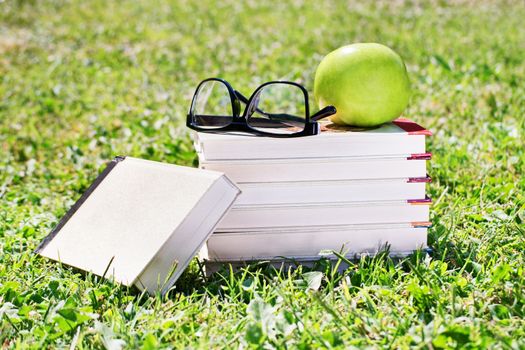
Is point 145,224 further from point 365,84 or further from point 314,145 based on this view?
point 365,84

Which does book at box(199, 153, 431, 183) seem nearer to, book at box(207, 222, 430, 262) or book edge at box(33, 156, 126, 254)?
book at box(207, 222, 430, 262)

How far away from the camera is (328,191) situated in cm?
253

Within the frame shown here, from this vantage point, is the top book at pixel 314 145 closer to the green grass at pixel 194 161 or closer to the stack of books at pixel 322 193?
the stack of books at pixel 322 193

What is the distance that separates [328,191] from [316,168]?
0.10 m

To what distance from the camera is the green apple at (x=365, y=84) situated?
2572 millimetres

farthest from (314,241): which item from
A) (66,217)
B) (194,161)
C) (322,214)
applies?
(194,161)

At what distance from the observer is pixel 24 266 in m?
2.64

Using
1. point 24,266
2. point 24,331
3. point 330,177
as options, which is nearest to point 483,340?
point 330,177

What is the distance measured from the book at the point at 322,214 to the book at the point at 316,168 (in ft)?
0.34

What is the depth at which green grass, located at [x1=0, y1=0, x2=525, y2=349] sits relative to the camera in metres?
2.06

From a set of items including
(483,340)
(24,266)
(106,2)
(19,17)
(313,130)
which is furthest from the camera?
(106,2)

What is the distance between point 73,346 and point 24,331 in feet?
0.70

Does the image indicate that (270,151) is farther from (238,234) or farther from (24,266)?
(24,266)

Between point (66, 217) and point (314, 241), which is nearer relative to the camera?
point (314, 241)
